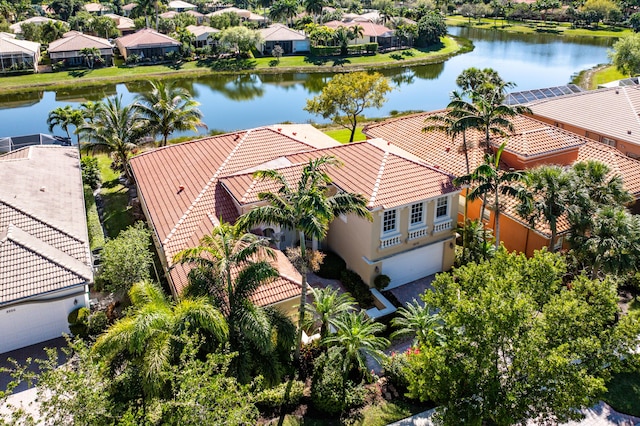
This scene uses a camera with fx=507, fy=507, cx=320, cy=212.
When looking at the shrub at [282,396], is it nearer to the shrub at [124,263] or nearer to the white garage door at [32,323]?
the shrub at [124,263]

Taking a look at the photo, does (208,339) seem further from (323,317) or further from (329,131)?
(329,131)

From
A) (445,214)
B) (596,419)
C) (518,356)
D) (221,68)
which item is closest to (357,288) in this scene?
(445,214)

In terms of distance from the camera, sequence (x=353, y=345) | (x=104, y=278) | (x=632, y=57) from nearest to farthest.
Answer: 1. (x=353, y=345)
2. (x=104, y=278)
3. (x=632, y=57)

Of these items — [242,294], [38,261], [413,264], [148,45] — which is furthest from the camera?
[148,45]

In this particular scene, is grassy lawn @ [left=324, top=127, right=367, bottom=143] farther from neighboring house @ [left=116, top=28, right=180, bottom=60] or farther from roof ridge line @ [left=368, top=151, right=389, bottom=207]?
neighboring house @ [left=116, top=28, right=180, bottom=60]

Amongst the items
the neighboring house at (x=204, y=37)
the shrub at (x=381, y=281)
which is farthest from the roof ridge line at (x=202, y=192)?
the neighboring house at (x=204, y=37)

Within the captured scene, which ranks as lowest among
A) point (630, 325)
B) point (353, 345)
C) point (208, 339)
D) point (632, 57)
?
point (353, 345)

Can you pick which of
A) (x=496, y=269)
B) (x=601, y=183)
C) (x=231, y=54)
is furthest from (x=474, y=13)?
Result: (x=496, y=269)

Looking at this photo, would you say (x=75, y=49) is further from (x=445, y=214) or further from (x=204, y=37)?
(x=445, y=214)
